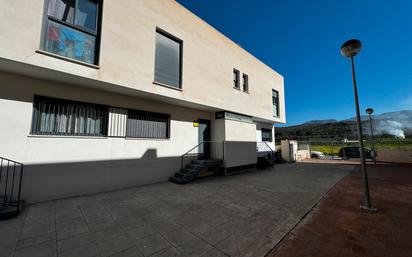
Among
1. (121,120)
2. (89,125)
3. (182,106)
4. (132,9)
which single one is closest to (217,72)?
(182,106)

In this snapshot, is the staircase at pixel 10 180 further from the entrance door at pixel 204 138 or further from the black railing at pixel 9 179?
the entrance door at pixel 204 138

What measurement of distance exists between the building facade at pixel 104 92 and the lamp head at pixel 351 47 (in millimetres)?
5446

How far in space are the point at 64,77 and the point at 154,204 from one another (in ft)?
15.2

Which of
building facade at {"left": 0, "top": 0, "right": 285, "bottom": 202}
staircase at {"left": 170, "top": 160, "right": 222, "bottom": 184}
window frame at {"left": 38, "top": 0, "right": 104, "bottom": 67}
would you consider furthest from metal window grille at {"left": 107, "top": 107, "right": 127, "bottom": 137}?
staircase at {"left": 170, "top": 160, "right": 222, "bottom": 184}

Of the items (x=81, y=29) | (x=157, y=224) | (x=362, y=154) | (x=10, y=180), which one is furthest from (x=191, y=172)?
(x=81, y=29)

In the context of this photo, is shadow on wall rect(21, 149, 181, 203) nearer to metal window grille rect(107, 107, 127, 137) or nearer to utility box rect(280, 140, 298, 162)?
metal window grille rect(107, 107, 127, 137)

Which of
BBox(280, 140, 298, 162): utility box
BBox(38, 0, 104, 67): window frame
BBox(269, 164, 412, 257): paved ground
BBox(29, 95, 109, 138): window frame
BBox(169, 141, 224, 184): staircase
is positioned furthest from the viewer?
BBox(280, 140, 298, 162): utility box

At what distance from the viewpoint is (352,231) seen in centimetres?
323

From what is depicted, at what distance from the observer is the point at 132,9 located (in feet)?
20.6

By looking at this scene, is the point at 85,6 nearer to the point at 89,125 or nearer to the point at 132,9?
the point at 132,9

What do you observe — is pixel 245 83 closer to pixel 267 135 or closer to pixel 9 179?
pixel 267 135

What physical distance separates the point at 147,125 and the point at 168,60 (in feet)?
9.81

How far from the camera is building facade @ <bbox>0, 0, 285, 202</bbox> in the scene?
15.3 ft

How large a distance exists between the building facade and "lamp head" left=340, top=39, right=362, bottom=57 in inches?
214
